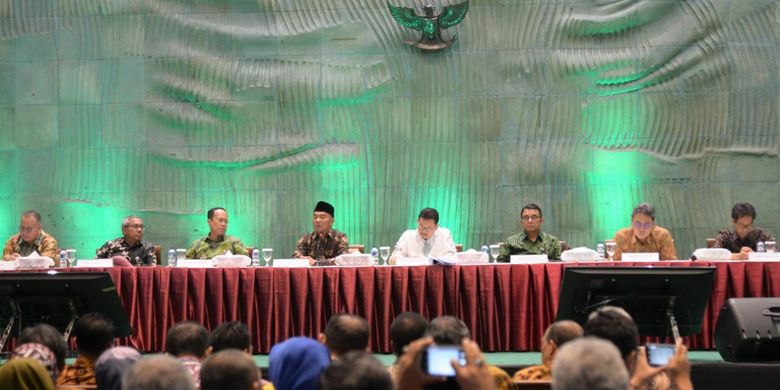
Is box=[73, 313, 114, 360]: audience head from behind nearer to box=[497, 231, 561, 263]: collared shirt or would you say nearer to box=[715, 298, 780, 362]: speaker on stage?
box=[715, 298, 780, 362]: speaker on stage

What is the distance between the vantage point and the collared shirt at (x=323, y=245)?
850cm

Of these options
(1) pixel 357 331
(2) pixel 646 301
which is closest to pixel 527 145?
(2) pixel 646 301

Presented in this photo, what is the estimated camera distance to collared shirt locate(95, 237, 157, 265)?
27.8 ft

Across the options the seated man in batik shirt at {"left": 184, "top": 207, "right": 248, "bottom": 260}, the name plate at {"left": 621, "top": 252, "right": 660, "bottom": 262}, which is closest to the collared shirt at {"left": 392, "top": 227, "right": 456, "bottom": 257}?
the seated man in batik shirt at {"left": 184, "top": 207, "right": 248, "bottom": 260}

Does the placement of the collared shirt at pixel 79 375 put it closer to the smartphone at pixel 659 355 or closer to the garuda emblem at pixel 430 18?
the smartphone at pixel 659 355

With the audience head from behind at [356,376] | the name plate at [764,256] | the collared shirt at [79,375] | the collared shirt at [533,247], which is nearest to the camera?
the audience head from behind at [356,376]

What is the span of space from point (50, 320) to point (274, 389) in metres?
3.13

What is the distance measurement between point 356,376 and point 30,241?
6.89 metres

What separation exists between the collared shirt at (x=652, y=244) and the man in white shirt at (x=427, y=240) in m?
1.35

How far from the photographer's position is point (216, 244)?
852 centimetres

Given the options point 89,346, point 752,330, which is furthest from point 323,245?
point 89,346

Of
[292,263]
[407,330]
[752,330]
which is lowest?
[752,330]

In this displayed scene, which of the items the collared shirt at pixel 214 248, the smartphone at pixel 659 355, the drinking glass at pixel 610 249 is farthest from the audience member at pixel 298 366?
the collared shirt at pixel 214 248

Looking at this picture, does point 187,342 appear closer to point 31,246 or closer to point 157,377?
point 157,377
